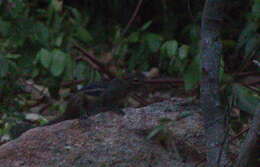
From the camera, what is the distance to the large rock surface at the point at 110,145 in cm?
282

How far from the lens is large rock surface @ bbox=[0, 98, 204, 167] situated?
9.24 feet

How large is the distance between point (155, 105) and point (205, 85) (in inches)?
52.9

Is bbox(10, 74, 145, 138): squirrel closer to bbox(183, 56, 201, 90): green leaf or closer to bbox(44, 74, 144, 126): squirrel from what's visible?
bbox(44, 74, 144, 126): squirrel

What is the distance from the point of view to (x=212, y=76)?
2182 mm

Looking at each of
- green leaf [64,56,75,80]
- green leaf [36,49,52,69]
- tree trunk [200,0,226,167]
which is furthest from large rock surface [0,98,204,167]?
green leaf [64,56,75,80]

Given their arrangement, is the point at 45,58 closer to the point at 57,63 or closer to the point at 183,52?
the point at 57,63

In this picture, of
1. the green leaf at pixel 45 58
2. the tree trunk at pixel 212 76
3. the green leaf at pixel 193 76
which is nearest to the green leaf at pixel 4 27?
the green leaf at pixel 45 58

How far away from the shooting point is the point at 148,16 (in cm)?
639

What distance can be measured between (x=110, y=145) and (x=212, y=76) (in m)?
0.99

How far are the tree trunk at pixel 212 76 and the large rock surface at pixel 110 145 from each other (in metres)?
0.46

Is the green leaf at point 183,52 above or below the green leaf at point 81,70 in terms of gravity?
above

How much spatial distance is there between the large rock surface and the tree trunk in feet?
1.50

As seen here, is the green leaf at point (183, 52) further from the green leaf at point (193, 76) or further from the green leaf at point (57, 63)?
the green leaf at point (57, 63)

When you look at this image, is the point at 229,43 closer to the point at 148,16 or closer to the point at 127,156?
the point at 127,156
